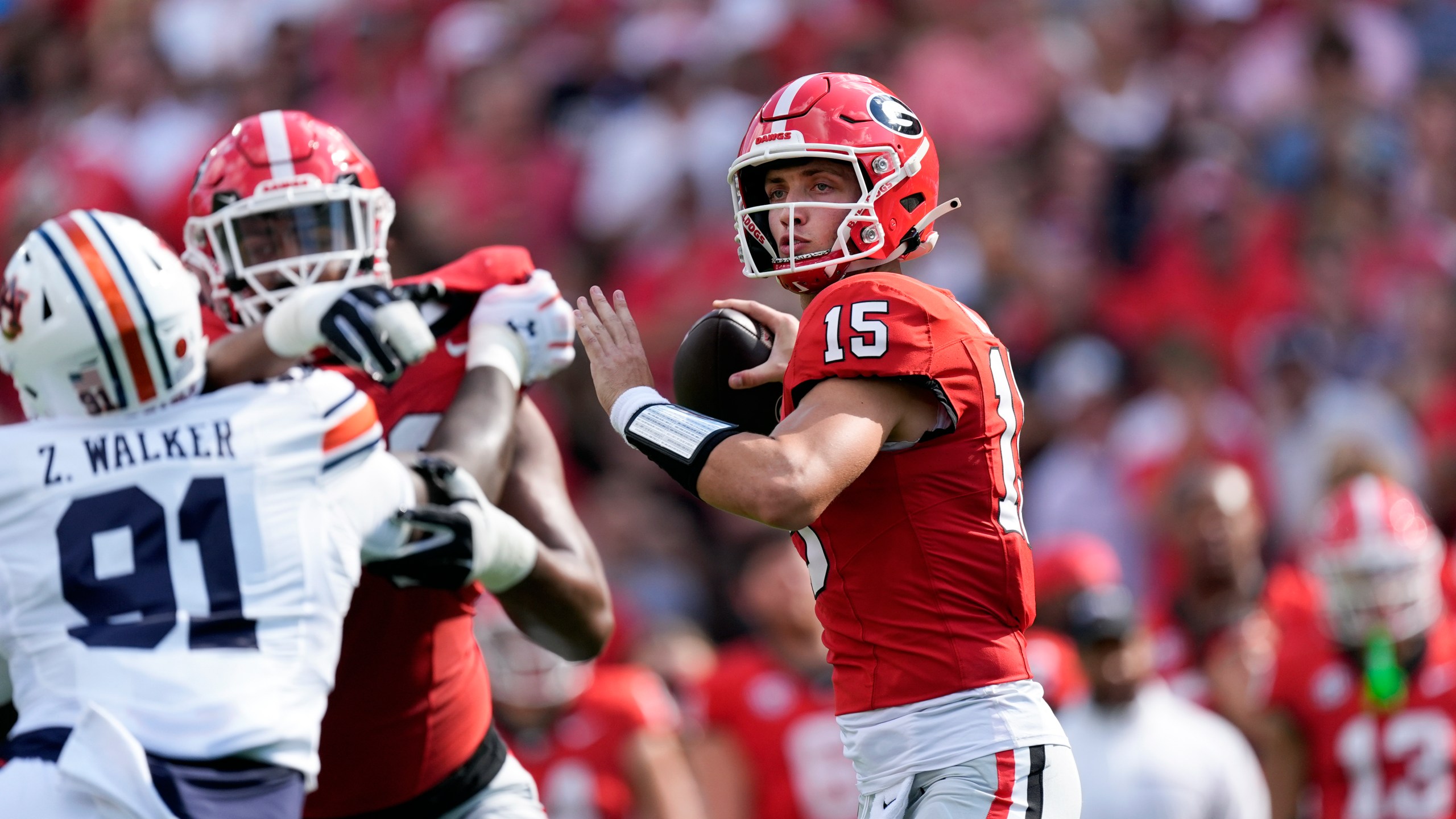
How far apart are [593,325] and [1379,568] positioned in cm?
385

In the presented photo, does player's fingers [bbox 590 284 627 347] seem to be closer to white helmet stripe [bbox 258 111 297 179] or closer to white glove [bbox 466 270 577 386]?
white glove [bbox 466 270 577 386]

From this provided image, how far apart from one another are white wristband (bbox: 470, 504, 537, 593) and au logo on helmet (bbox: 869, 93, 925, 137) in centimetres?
109

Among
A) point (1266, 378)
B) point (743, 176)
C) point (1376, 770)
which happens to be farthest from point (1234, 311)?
point (743, 176)

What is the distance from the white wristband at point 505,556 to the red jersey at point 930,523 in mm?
702

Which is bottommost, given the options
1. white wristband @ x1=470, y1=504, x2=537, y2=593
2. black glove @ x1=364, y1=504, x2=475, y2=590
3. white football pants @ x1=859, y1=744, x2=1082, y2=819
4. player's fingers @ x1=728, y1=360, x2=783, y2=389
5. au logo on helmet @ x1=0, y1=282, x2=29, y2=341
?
white football pants @ x1=859, y1=744, x2=1082, y2=819

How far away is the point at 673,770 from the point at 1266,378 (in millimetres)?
3101

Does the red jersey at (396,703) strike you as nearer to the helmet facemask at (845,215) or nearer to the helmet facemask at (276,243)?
the helmet facemask at (276,243)

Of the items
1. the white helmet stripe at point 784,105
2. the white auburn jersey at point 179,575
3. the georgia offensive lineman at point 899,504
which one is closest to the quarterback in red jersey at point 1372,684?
the georgia offensive lineman at point 899,504

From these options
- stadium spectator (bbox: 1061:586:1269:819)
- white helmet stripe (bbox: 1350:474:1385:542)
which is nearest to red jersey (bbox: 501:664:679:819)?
stadium spectator (bbox: 1061:586:1269:819)

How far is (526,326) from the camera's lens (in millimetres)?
4152

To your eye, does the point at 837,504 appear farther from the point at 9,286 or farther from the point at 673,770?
the point at 673,770

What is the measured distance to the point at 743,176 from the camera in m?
3.64

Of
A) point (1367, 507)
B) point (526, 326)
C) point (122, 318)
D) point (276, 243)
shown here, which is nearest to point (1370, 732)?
point (1367, 507)

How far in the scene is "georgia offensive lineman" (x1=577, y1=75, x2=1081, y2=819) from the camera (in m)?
3.14
